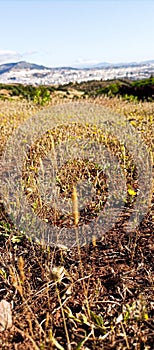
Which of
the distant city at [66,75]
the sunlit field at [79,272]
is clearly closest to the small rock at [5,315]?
the sunlit field at [79,272]

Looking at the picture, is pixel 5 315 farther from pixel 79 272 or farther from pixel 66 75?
pixel 66 75

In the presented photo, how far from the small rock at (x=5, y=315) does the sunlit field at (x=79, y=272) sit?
0.01 meters

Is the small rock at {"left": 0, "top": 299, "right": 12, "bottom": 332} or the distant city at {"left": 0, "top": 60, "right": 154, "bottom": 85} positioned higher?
the distant city at {"left": 0, "top": 60, "right": 154, "bottom": 85}

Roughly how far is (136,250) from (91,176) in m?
1.06

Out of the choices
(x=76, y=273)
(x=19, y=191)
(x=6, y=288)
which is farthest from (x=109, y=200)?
(x=6, y=288)

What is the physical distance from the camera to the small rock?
1.51m

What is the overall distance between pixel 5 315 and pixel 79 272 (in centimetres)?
49

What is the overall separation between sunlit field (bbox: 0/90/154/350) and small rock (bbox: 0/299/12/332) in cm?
1

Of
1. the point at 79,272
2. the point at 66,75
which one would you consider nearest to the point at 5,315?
the point at 79,272

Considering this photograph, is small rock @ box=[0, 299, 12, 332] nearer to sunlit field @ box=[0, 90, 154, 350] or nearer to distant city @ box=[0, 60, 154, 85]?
sunlit field @ box=[0, 90, 154, 350]

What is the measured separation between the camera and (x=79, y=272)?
6.19ft

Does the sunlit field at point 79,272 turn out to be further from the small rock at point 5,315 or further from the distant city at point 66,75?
the distant city at point 66,75

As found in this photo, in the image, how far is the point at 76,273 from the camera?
183 centimetres

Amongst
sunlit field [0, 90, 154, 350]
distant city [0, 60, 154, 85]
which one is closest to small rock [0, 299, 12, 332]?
sunlit field [0, 90, 154, 350]
